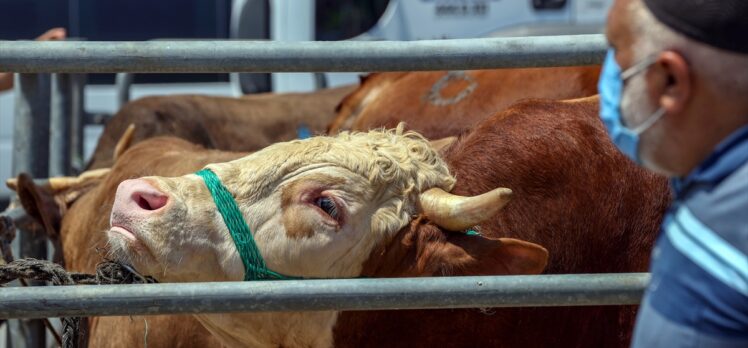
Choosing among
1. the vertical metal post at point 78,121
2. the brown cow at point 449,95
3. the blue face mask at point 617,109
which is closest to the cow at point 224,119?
the vertical metal post at point 78,121

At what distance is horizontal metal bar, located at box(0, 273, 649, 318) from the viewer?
2.02m

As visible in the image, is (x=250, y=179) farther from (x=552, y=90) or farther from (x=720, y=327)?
(x=552, y=90)

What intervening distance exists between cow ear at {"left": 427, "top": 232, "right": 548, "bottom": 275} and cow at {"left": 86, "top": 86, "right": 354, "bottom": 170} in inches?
116

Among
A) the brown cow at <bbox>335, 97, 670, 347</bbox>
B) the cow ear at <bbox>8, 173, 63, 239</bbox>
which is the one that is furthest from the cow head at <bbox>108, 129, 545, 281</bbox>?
the cow ear at <bbox>8, 173, 63, 239</bbox>

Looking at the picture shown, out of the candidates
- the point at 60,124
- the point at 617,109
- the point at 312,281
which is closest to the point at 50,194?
the point at 60,124

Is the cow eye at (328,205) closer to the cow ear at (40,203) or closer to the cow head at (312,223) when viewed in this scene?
the cow head at (312,223)

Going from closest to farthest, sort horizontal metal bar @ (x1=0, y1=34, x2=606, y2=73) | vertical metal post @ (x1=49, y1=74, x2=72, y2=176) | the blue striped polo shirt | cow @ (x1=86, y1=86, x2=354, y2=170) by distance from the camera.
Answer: the blue striped polo shirt → horizontal metal bar @ (x1=0, y1=34, x2=606, y2=73) → vertical metal post @ (x1=49, y1=74, x2=72, y2=176) → cow @ (x1=86, y1=86, x2=354, y2=170)

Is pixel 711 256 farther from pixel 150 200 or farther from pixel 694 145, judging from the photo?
pixel 150 200

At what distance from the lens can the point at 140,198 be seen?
2.51 metres

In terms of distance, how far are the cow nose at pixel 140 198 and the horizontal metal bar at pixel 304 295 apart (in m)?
0.47

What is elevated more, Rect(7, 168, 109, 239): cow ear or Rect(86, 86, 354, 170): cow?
Rect(7, 168, 109, 239): cow ear

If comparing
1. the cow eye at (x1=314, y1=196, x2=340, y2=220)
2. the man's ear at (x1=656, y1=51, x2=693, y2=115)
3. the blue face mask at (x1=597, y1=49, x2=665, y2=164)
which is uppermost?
the man's ear at (x1=656, y1=51, x2=693, y2=115)

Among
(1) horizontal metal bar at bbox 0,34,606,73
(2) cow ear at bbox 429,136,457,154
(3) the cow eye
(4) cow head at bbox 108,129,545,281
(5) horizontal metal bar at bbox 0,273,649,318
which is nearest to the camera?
(5) horizontal metal bar at bbox 0,273,649,318

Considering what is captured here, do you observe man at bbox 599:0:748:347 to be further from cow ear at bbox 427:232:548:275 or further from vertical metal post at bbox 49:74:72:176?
vertical metal post at bbox 49:74:72:176
